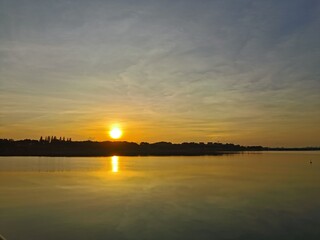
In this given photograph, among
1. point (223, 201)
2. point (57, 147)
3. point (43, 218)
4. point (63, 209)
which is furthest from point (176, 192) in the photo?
point (57, 147)

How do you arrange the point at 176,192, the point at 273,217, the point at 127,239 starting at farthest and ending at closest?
the point at 176,192
the point at 273,217
the point at 127,239

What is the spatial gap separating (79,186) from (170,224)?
1521 centimetres

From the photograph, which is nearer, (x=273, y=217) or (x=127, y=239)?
(x=127, y=239)

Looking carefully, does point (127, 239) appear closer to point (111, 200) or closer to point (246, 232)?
point (246, 232)

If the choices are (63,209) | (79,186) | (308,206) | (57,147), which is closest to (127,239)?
(63,209)

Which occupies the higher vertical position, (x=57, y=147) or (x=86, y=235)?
(x=57, y=147)

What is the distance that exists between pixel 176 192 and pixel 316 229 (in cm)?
1136

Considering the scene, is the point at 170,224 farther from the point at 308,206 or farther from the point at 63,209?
the point at 308,206

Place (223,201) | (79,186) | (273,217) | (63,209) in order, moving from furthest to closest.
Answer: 1. (79,186)
2. (223,201)
3. (63,209)
4. (273,217)

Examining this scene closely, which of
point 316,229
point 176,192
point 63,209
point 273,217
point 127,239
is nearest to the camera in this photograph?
point 127,239

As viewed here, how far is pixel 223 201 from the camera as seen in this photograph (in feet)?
66.4

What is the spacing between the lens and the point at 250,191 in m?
24.3

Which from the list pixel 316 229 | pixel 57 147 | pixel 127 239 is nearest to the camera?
pixel 127 239

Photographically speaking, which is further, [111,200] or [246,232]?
[111,200]
